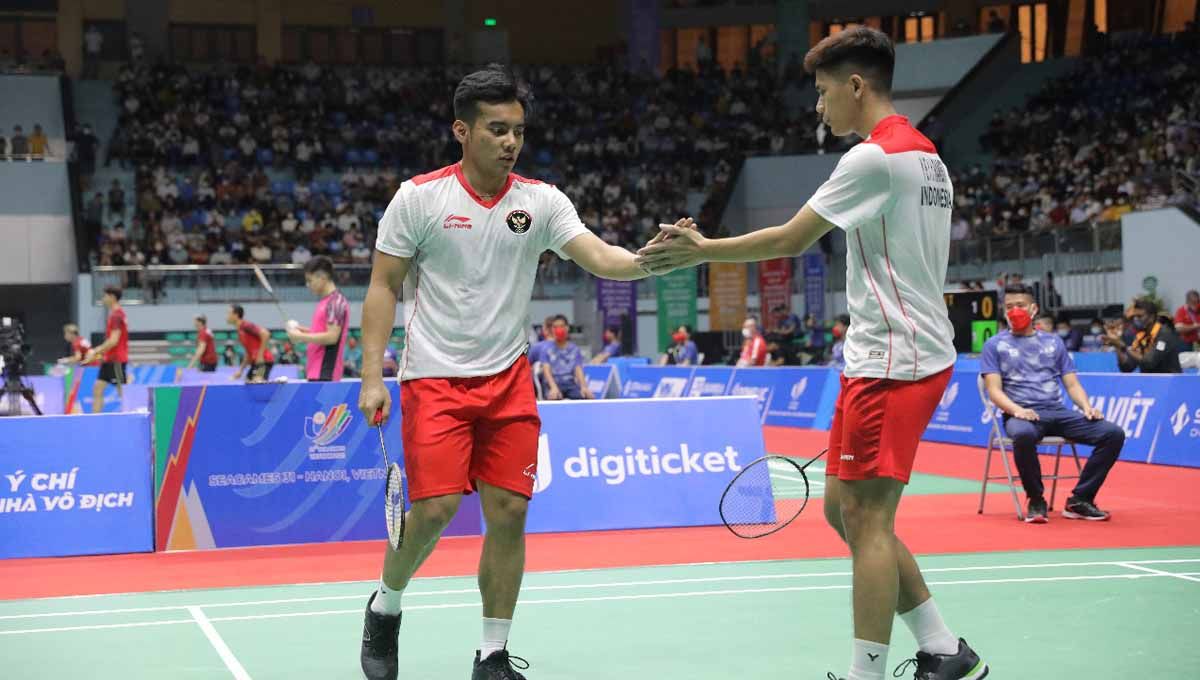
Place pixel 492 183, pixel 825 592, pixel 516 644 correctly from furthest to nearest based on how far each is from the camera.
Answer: pixel 825 592
pixel 516 644
pixel 492 183

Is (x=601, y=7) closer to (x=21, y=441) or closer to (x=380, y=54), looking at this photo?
(x=380, y=54)

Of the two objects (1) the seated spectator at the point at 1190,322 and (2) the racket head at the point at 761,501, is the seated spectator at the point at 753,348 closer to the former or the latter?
(1) the seated spectator at the point at 1190,322

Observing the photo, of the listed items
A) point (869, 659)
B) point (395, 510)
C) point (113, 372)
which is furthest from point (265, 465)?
point (113, 372)

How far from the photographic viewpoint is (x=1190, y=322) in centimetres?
2036

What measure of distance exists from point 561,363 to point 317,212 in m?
20.8

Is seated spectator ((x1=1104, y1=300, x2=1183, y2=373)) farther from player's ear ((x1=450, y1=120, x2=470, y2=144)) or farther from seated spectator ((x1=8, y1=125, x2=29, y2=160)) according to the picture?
seated spectator ((x1=8, y1=125, x2=29, y2=160))

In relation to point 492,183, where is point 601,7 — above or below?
above

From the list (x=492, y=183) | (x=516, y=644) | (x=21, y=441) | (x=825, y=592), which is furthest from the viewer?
(x=21, y=441)

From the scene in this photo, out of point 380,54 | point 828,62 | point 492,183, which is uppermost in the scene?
point 380,54

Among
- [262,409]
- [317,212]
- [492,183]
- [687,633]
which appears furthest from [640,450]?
[317,212]

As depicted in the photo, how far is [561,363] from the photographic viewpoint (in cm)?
1825

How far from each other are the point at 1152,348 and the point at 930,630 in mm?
11988

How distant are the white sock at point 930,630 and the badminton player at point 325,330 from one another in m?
6.41

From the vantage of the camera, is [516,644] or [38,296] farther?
[38,296]
